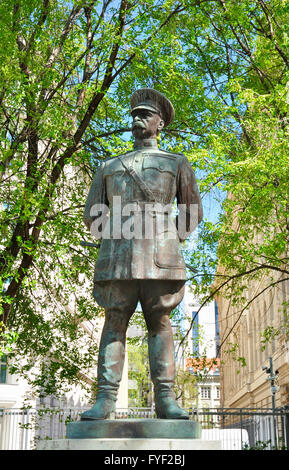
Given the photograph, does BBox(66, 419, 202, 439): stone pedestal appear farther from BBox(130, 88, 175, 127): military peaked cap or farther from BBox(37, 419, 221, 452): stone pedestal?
BBox(130, 88, 175, 127): military peaked cap

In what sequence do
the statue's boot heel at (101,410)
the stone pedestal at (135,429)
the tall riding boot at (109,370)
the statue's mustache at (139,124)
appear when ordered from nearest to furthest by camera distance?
the stone pedestal at (135,429) → the statue's boot heel at (101,410) → the tall riding boot at (109,370) → the statue's mustache at (139,124)

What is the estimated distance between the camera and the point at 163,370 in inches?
205

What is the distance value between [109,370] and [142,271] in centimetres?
83

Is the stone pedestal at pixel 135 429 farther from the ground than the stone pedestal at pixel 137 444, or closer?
farther from the ground

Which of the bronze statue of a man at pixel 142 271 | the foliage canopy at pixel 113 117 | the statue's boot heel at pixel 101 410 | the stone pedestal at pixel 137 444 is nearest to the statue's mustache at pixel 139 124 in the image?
the bronze statue of a man at pixel 142 271

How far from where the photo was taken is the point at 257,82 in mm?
16406

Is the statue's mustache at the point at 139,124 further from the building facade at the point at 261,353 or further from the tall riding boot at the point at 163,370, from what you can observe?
the building facade at the point at 261,353

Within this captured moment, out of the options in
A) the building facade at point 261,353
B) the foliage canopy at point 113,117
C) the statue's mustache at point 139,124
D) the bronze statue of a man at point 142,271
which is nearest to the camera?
the bronze statue of a man at point 142,271

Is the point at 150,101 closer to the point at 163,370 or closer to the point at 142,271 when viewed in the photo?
the point at 142,271

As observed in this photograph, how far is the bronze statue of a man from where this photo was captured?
5.20 m

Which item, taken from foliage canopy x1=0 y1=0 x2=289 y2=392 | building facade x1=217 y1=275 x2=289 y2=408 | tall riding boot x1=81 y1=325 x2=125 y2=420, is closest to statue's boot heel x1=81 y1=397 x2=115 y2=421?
tall riding boot x1=81 y1=325 x2=125 y2=420

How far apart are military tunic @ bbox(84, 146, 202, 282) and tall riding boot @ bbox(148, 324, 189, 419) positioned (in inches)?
20.0

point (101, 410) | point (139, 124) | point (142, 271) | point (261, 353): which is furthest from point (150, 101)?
point (261, 353)

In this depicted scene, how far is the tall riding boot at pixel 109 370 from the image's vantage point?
198 inches
